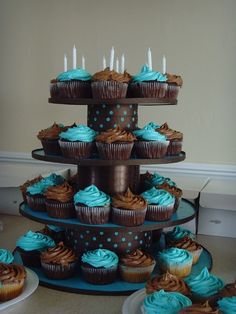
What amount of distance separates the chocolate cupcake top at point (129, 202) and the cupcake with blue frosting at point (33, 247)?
1.00 feet

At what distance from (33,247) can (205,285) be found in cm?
60

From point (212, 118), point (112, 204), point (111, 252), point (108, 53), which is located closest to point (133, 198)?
point (112, 204)

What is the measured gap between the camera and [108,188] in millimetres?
1447

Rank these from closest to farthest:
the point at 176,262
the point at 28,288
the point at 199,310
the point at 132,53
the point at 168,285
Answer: the point at 199,310
the point at 168,285
the point at 28,288
the point at 176,262
the point at 132,53

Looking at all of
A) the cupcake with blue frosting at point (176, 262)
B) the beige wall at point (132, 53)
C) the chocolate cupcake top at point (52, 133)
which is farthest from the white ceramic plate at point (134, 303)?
the beige wall at point (132, 53)

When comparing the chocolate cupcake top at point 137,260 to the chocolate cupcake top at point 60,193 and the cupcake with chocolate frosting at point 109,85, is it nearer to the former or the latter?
the chocolate cupcake top at point 60,193

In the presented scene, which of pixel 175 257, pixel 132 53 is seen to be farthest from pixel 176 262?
pixel 132 53

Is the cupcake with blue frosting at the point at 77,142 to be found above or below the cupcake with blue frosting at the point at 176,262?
above

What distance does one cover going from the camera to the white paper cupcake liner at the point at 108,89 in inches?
51.5

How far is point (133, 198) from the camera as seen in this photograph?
137cm

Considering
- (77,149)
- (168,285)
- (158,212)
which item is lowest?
(168,285)

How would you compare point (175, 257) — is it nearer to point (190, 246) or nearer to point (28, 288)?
point (190, 246)

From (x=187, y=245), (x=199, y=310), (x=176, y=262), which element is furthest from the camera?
(x=187, y=245)

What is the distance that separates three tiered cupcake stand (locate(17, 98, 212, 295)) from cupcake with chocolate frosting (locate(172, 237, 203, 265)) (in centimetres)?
4
